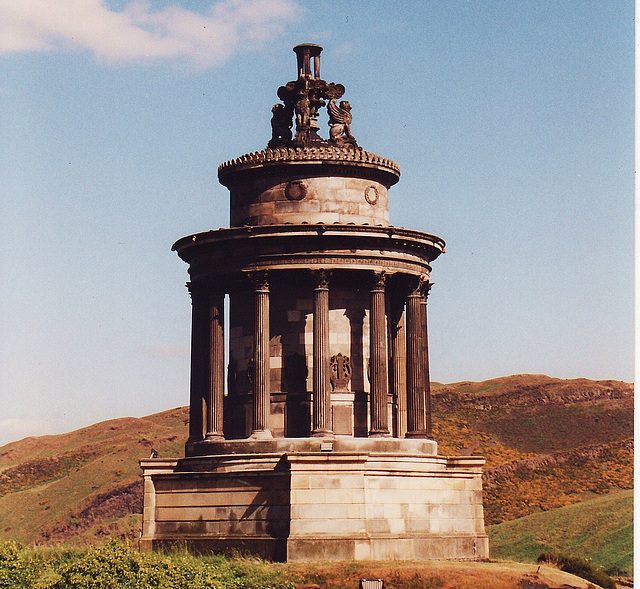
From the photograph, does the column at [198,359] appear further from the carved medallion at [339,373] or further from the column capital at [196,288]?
the carved medallion at [339,373]

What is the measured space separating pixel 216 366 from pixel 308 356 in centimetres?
306

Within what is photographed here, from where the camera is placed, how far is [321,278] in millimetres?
46375

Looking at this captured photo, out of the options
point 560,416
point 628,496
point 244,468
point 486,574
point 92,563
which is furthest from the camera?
point 560,416

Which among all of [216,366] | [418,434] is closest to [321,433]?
[418,434]

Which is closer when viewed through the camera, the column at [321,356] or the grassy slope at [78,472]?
the column at [321,356]

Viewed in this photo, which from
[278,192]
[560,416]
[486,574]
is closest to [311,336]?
[278,192]

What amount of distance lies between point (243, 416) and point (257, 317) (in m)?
3.78

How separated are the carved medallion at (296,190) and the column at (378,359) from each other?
3.76 metres

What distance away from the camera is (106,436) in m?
112

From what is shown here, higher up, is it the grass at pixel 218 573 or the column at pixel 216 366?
the column at pixel 216 366

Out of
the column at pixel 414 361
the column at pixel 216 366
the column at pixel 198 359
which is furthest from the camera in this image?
the column at pixel 198 359

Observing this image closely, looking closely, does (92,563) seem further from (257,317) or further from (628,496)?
(628,496)

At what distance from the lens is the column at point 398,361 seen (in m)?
49.0

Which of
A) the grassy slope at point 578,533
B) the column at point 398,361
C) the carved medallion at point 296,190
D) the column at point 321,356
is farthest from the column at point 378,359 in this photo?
the grassy slope at point 578,533
